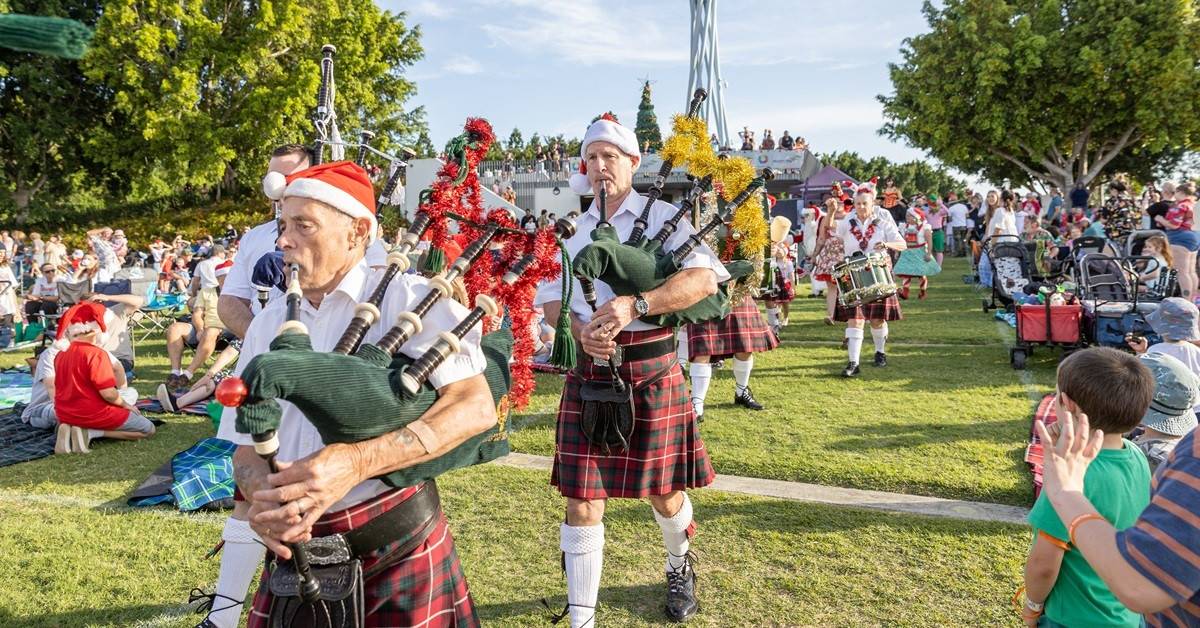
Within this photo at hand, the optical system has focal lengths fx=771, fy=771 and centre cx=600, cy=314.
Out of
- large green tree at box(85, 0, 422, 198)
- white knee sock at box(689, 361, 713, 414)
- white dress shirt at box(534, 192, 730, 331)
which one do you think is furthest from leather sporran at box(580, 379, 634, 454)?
large green tree at box(85, 0, 422, 198)

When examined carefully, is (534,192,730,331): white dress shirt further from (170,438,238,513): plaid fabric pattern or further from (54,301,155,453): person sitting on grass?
(54,301,155,453): person sitting on grass

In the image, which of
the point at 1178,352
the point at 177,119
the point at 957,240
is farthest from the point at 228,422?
the point at 177,119

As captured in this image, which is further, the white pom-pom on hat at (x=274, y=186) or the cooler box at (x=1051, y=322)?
the cooler box at (x=1051, y=322)

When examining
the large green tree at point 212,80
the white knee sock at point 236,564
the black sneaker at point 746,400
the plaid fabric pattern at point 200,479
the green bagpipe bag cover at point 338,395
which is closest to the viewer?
the green bagpipe bag cover at point 338,395

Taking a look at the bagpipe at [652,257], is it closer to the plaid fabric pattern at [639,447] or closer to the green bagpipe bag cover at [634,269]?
the green bagpipe bag cover at [634,269]

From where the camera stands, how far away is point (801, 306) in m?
12.6

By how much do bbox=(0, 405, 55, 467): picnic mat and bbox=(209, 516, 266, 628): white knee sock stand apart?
145 inches

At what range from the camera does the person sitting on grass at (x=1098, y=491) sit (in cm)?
183

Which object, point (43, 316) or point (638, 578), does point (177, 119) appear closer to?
point (43, 316)

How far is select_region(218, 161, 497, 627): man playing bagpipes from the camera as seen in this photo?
4.77 feet

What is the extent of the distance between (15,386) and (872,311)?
28.6ft

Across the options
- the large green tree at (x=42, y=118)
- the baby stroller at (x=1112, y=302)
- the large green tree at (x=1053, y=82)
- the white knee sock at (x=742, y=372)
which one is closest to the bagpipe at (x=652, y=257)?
the white knee sock at (x=742, y=372)

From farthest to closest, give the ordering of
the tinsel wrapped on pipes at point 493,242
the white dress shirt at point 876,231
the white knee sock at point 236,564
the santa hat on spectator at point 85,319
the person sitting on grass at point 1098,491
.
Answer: the white dress shirt at point 876,231, the santa hat on spectator at point 85,319, the white knee sock at point 236,564, the tinsel wrapped on pipes at point 493,242, the person sitting on grass at point 1098,491

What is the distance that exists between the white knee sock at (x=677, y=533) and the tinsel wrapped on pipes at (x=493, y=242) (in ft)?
2.42
